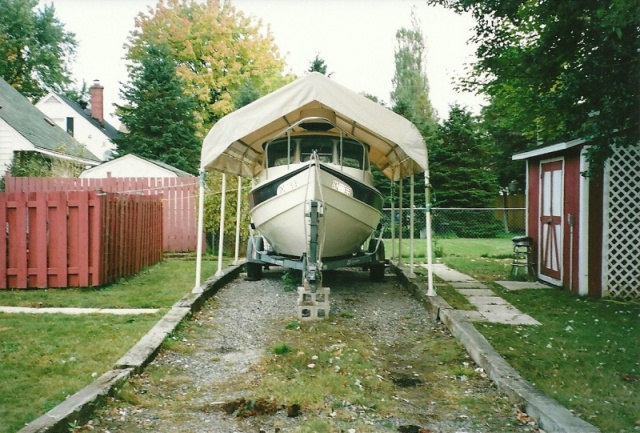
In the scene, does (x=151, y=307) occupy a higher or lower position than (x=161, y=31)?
lower

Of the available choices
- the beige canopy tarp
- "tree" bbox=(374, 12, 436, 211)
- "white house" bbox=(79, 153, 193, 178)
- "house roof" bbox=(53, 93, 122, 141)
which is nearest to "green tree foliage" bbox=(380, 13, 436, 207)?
"tree" bbox=(374, 12, 436, 211)

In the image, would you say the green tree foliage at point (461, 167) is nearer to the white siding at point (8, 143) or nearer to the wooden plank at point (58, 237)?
the white siding at point (8, 143)

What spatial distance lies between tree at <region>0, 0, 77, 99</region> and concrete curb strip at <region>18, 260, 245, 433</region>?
1575 inches

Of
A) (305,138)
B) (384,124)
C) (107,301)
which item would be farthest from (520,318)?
(107,301)

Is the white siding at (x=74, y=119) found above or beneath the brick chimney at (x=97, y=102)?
beneath

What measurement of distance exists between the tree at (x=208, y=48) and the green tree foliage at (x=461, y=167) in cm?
1482

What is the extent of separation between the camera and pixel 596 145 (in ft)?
23.9

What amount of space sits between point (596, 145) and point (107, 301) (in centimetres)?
713

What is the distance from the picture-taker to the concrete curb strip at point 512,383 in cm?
370

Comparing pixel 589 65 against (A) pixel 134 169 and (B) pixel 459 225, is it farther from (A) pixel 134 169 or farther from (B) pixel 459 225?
(B) pixel 459 225

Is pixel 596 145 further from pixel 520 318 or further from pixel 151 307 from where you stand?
pixel 151 307

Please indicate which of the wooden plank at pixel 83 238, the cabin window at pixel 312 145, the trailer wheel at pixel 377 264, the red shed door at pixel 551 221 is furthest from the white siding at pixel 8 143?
the red shed door at pixel 551 221

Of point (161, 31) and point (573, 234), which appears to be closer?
point (573, 234)

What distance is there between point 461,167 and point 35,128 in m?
20.5
